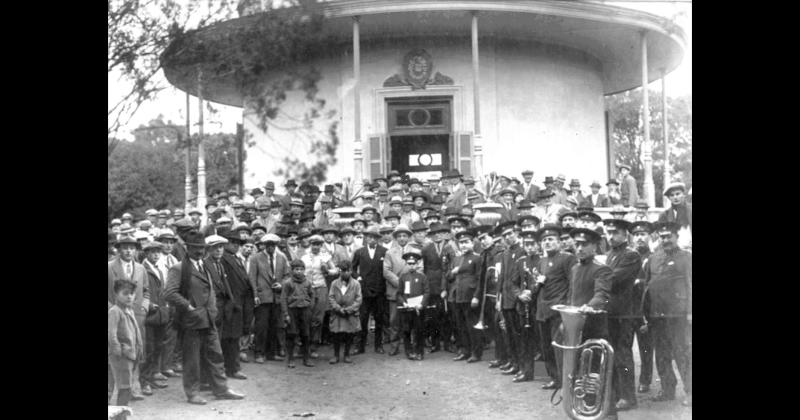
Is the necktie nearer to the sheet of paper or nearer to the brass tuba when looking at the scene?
the sheet of paper

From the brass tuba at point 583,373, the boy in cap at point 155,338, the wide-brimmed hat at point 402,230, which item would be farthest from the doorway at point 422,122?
the brass tuba at point 583,373

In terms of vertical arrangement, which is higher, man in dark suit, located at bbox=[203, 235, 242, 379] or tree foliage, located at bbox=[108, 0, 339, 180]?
tree foliage, located at bbox=[108, 0, 339, 180]

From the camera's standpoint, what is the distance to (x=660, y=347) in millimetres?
7867

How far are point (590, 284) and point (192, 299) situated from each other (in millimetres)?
4203

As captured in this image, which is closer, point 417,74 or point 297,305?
point 297,305

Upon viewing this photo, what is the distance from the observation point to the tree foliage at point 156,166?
7609mm

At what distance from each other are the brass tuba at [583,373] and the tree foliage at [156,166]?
4094mm

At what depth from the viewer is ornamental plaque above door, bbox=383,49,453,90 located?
1734cm

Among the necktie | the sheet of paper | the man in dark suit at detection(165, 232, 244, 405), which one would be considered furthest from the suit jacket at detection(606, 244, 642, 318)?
the necktie

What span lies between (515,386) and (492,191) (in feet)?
21.8

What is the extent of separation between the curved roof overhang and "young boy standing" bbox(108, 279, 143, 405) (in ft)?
25.4

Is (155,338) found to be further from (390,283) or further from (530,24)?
(530,24)

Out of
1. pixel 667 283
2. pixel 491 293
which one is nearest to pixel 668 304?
pixel 667 283

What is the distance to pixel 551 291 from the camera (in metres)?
8.86
